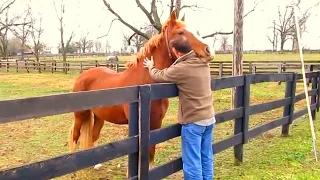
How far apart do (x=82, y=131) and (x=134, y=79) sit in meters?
1.34

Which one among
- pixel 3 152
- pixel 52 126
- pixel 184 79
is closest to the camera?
pixel 184 79

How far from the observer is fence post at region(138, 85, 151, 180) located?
3.26 meters

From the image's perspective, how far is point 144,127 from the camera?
3297 millimetres

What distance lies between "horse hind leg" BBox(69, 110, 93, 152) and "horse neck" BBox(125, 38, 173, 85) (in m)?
1.15

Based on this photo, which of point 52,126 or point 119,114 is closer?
point 119,114

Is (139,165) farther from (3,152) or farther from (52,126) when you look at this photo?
(52,126)

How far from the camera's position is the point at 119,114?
4.79 metres

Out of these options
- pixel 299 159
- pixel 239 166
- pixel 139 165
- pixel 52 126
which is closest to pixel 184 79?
pixel 139 165

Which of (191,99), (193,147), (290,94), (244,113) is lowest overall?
(193,147)

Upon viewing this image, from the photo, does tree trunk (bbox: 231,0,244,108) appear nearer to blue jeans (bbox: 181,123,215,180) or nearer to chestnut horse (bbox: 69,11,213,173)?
chestnut horse (bbox: 69,11,213,173)

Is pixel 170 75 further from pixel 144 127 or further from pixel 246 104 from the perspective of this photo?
pixel 246 104

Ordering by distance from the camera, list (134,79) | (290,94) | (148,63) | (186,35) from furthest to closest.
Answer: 1. (290,94)
2. (134,79)
3. (148,63)
4. (186,35)

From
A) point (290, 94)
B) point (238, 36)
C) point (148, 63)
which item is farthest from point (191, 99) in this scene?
point (238, 36)

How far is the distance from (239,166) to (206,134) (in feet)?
5.46
